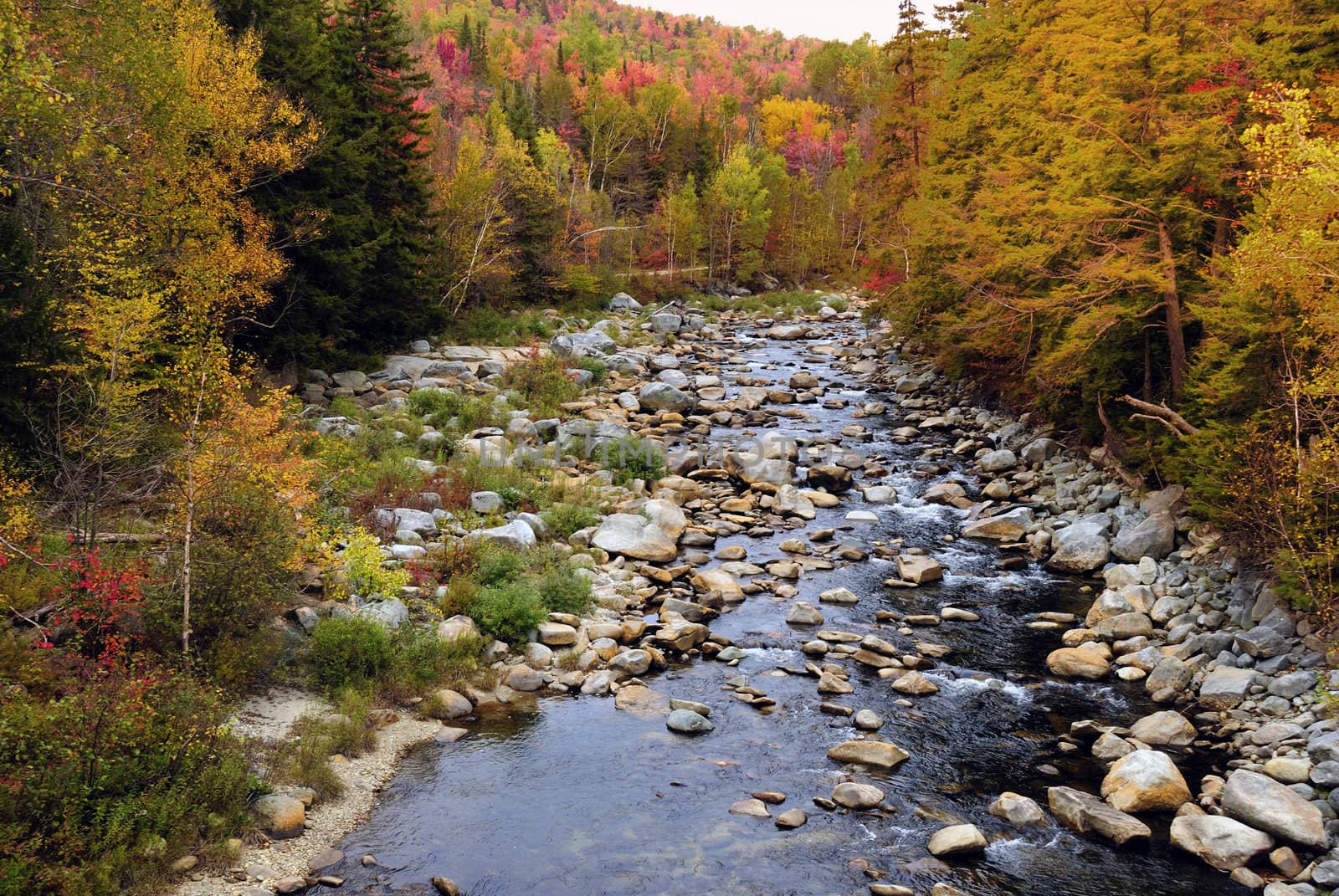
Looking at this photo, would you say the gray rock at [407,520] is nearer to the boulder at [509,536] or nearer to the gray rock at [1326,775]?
the boulder at [509,536]

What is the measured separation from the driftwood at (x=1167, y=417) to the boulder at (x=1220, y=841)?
274 inches

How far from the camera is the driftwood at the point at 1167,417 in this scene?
13867mm

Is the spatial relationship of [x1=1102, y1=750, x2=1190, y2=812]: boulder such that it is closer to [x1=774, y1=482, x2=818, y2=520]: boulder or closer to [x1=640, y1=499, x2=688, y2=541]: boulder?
[x1=640, y1=499, x2=688, y2=541]: boulder

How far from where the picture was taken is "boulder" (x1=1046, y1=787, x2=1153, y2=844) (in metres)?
8.41

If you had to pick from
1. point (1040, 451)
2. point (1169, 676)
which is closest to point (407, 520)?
point (1169, 676)

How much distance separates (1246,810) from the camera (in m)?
8.37

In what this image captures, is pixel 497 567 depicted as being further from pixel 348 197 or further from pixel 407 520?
pixel 348 197

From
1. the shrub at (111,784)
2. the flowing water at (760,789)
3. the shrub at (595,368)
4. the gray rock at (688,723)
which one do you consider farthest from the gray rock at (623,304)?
the shrub at (111,784)

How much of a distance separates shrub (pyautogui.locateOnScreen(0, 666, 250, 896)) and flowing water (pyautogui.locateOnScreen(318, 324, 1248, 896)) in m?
1.55

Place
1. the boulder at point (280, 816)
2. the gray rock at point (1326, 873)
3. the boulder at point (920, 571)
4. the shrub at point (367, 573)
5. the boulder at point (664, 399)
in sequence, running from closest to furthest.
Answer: the gray rock at point (1326, 873) → the boulder at point (280, 816) → the shrub at point (367, 573) → the boulder at point (920, 571) → the boulder at point (664, 399)

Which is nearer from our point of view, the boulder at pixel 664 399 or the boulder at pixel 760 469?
the boulder at pixel 760 469

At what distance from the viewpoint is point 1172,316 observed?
14977 millimetres

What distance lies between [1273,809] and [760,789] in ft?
17.0

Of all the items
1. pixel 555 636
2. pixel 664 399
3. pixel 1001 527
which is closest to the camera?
pixel 555 636
